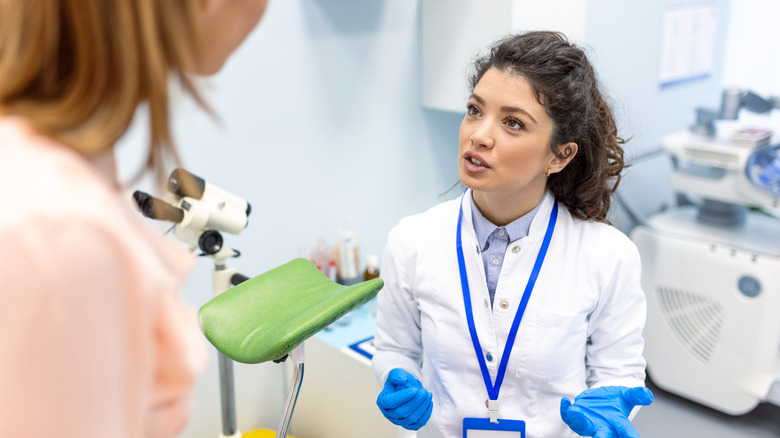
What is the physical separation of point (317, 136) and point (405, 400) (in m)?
1.08

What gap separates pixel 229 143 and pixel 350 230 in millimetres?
529

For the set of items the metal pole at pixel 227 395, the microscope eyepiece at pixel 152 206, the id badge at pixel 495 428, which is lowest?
the metal pole at pixel 227 395

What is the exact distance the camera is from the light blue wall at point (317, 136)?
1.99m

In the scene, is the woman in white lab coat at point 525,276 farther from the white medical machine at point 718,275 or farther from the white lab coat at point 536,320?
the white medical machine at point 718,275

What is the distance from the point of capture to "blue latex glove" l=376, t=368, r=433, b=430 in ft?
4.41

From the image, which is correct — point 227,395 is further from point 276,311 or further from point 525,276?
point 525,276

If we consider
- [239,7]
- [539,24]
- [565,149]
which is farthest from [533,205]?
[239,7]

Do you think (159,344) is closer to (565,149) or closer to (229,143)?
(565,149)

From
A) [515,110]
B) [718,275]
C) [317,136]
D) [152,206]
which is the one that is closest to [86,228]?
[152,206]

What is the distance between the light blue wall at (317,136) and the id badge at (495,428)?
909 millimetres

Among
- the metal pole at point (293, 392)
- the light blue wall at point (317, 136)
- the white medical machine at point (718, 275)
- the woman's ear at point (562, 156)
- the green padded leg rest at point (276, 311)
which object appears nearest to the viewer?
the green padded leg rest at point (276, 311)

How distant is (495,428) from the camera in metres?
1.40

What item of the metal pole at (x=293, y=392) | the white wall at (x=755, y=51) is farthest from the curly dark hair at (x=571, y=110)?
the white wall at (x=755, y=51)

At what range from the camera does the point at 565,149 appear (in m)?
1.46
